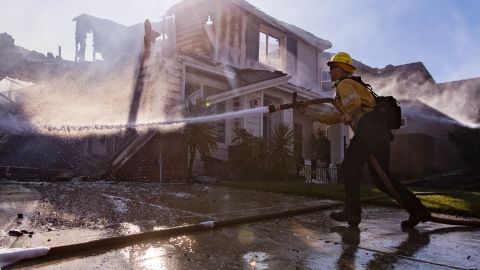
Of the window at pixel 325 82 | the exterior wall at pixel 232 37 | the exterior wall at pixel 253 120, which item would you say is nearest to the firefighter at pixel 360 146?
the exterior wall at pixel 253 120

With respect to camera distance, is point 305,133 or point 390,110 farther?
point 305,133

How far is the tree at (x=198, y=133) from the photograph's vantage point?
31.7 feet

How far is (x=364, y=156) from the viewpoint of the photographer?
4.27m

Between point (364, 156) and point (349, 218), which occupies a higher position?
point (364, 156)

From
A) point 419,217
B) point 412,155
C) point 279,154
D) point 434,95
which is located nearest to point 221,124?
point 279,154

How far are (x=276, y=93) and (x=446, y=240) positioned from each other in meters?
12.0

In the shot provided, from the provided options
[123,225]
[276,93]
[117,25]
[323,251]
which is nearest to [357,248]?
[323,251]

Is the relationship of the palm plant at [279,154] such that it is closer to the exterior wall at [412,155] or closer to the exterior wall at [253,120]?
the exterior wall at [253,120]

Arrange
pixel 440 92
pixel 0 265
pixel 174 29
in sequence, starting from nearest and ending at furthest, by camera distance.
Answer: pixel 0 265 → pixel 174 29 → pixel 440 92

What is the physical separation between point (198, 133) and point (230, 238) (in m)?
6.23

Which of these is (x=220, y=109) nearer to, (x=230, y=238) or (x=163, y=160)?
(x=163, y=160)

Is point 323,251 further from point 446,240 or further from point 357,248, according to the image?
point 446,240

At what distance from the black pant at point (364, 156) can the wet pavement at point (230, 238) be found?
0.28 metres

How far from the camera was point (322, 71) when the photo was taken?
21.0 metres
